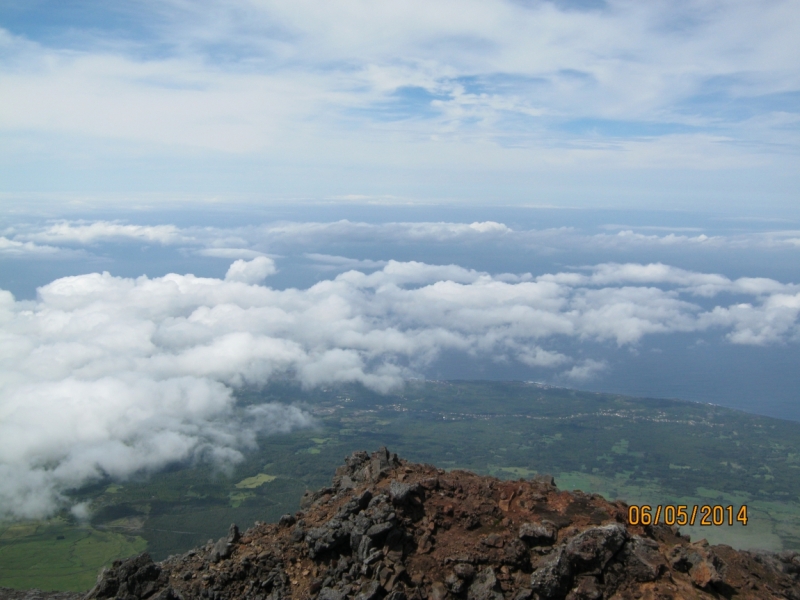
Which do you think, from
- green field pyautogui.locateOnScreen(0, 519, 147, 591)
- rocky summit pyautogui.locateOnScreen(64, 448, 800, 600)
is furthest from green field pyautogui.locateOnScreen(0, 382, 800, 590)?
rocky summit pyautogui.locateOnScreen(64, 448, 800, 600)

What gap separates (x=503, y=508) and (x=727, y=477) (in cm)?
11964

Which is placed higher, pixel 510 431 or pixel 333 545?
pixel 333 545

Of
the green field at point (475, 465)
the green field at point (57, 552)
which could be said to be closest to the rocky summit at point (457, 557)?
the green field at point (57, 552)

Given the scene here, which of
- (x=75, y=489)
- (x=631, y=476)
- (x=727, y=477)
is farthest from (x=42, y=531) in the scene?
(x=727, y=477)

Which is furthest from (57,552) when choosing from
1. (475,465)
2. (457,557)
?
(457,557)

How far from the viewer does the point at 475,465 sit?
125875mm

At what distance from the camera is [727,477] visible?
118m

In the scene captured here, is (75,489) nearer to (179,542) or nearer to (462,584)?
(179,542)

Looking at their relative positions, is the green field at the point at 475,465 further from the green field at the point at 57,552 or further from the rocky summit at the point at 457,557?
the rocky summit at the point at 457,557

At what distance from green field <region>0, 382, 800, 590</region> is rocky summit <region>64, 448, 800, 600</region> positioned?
59.7 m

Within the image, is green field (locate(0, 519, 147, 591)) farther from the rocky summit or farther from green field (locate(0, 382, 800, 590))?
the rocky summit

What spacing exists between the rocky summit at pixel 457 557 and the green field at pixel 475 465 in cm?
5970

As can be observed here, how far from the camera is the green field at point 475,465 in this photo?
86312 millimetres

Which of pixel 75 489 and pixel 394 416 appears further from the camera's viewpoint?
pixel 394 416
